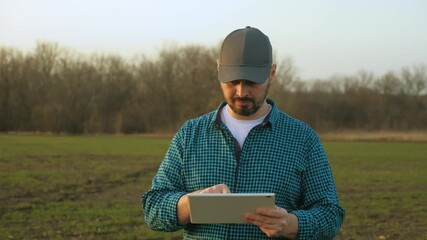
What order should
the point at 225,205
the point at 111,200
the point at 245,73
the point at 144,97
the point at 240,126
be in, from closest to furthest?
the point at 225,205 < the point at 245,73 < the point at 240,126 < the point at 111,200 < the point at 144,97

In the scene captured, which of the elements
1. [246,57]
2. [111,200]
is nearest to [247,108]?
[246,57]

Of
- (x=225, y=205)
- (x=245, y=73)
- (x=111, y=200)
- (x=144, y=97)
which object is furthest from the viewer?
(x=144, y=97)

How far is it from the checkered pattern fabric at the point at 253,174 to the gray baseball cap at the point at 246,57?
0.77ft

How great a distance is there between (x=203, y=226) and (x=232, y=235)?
0.14 m

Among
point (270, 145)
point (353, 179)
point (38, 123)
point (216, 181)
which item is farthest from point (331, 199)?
point (38, 123)

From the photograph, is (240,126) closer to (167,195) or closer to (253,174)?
(253,174)

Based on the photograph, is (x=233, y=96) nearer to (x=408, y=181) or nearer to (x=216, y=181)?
(x=216, y=181)

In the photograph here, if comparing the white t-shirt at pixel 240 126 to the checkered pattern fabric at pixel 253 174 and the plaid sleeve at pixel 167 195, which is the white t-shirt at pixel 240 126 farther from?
the plaid sleeve at pixel 167 195

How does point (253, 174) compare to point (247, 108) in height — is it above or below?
below

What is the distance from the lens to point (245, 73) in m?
2.63

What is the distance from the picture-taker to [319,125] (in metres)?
76.9

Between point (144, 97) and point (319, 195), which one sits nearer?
point (319, 195)

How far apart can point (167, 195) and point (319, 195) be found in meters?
0.70

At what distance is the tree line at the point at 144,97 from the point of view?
7500 centimetres
